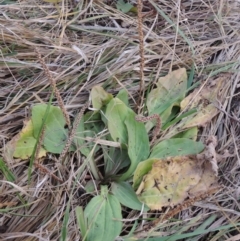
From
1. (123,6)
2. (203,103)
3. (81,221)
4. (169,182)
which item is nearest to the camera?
(81,221)

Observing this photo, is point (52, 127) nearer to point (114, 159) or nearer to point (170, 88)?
point (114, 159)

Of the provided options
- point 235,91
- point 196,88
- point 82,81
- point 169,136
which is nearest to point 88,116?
point 82,81

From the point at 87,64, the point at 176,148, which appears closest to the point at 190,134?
the point at 176,148

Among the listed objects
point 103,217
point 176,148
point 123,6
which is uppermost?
point 123,6

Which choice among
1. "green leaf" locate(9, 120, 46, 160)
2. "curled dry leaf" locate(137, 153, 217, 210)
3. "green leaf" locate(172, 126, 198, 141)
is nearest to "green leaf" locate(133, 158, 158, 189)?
"curled dry leaf" locate(137, 153, 217, 210)

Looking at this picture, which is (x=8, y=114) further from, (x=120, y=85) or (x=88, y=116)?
(x=120, y=85)

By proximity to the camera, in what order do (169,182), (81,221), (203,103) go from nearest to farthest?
(81,221) < (169,182) < (203,103)

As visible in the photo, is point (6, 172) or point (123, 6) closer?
point (6, 172)

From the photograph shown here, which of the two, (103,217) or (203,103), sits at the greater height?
(203,103)
